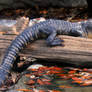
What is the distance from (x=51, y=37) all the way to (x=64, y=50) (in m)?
0.46

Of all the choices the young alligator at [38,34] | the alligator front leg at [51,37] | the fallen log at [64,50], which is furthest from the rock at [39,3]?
the fallen log at [64,50]

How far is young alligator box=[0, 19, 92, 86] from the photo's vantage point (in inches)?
159

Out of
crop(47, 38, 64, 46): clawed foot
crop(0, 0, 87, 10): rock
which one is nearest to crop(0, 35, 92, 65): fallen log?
crop(47, 38, 64, 46): clawed foot

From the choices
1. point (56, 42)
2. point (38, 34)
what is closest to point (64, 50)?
point (56, 42)

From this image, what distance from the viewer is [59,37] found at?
4465mm

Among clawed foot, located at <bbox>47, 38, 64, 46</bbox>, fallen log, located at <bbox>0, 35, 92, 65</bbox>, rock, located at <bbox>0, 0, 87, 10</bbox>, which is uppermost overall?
rock, located at <bbox>0, 0, 87, 10</bbox>

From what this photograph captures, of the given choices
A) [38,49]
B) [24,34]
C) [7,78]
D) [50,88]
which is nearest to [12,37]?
[24,34]

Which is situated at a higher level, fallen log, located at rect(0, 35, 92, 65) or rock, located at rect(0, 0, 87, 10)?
rock, located at rect(0, 0, 87, 10)

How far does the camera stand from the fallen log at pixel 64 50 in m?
4.05

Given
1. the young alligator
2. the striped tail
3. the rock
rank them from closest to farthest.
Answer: the striped tail, the young alligator, the rock

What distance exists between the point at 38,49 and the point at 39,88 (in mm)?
1199

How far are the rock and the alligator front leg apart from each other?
5.11 meters

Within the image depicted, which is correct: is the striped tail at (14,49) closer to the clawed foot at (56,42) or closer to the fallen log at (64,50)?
the fallen log at (64,50)

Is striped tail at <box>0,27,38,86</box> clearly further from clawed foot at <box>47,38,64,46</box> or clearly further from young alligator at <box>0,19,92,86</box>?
clawed foot at <box>47,38,64,46</box>
